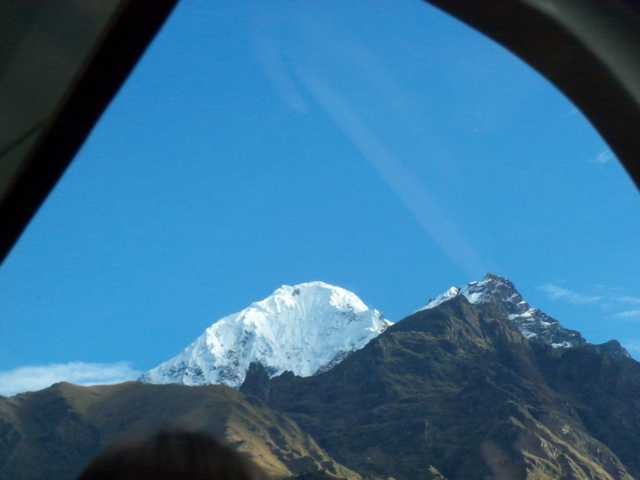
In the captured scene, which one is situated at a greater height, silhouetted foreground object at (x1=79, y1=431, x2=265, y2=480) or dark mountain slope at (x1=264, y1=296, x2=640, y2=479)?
dark mountain slope at (x1=264, y1=296, x2=640, y2=479)

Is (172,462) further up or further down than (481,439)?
further down

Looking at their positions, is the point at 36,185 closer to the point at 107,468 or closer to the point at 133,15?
the point at 133,15

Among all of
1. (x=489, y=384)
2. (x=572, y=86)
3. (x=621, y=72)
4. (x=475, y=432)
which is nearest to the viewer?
(x=621, y=72)

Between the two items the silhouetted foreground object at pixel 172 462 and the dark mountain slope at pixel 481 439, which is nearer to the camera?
the silhouetted foreground object at pixel 172 462

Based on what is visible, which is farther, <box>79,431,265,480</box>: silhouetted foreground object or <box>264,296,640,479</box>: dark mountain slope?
<box>264,296,640,479</box>: dark mountain slope

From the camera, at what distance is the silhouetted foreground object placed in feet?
5.24

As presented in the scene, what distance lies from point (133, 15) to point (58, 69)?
393 mm

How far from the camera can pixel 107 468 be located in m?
1.62

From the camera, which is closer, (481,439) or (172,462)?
(172,462)

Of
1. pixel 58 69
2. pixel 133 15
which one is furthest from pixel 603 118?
pixel 58 69

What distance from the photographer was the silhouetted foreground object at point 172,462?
1598 mm

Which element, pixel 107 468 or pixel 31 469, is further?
pixel 31 469

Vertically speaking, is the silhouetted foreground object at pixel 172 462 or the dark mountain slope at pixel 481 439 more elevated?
the dark mountain slope at pixel 481 439

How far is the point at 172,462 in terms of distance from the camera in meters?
1.62
